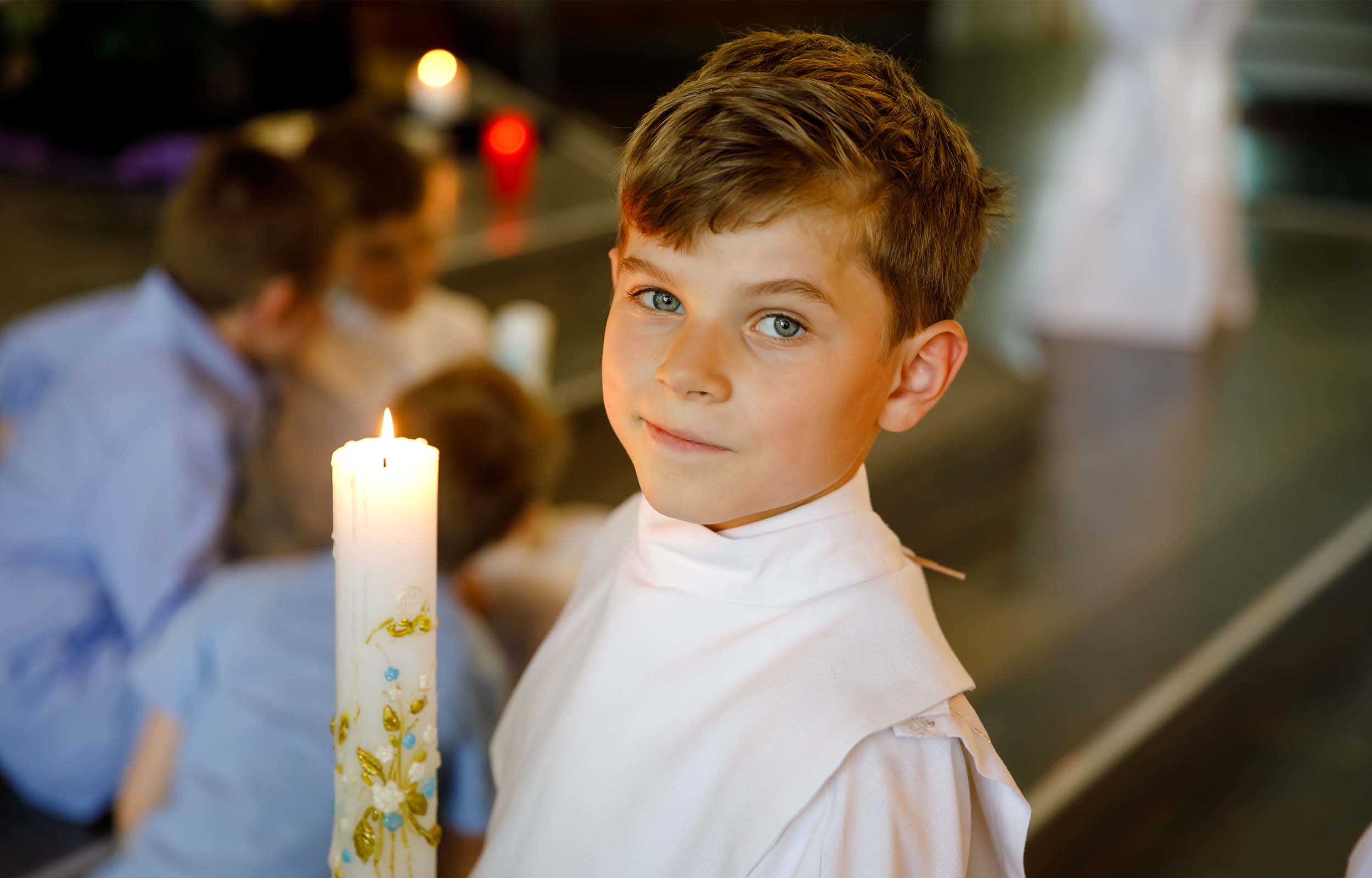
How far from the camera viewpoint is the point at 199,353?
2.29 metres

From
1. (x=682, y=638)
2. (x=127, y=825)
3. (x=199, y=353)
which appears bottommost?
(x=127, y=825)

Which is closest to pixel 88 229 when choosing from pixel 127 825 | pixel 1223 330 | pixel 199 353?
pixel 199 353

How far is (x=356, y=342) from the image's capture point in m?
2.83

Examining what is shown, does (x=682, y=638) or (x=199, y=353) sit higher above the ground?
(x=682, y=638)

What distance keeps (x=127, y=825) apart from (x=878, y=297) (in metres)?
1.46

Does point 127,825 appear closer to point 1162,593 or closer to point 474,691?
point 474,691

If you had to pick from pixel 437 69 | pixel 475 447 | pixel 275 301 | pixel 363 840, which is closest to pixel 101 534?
pixel 275 301

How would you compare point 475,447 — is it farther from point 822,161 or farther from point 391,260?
point 822,161

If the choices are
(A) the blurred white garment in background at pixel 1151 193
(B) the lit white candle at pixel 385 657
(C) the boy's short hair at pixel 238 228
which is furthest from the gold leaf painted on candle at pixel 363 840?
(A) the blurred white garment in background at pixel 1151 193

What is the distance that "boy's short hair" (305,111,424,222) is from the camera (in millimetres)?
2645

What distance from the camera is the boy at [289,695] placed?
5.50 ft

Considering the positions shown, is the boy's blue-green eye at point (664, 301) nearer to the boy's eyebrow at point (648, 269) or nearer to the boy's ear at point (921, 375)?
the boy's eyebrow at point (648, 269)

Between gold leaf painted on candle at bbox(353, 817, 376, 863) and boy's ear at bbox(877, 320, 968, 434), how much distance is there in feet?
1.34

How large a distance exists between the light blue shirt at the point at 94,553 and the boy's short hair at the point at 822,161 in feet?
4.59
